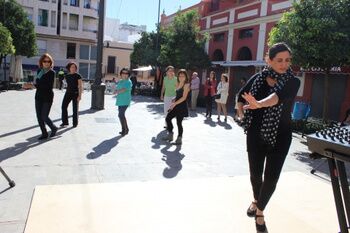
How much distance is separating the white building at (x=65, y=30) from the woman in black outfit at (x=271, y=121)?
1755 inches

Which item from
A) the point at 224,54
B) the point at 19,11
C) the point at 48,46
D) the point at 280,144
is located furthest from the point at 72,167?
the point at 48,46

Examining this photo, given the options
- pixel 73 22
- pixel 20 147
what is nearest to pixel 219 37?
pixel 20 147

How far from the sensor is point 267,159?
151 inches

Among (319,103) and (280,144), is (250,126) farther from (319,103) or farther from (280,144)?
(319,103)

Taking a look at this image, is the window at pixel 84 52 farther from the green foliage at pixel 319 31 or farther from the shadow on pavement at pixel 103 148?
the shadow on pavement at pixel 103 148

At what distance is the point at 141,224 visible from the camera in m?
3.95

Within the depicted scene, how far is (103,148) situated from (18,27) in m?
21.1

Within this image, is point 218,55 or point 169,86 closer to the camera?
point 169,86

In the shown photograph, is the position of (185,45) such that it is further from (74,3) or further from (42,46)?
(74,3)

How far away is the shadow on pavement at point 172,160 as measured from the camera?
5920 mm

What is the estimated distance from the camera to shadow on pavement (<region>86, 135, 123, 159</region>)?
22.1ft

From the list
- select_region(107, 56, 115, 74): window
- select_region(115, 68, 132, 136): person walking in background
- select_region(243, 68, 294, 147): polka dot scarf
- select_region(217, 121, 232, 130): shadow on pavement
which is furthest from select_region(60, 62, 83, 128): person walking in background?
select_region(107, 56, 115, 74): window

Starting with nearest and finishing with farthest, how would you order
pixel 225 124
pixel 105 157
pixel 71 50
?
A: pixel 105 157 → pixel 225 124 → pixel 71 50

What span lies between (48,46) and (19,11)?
2073 cm
